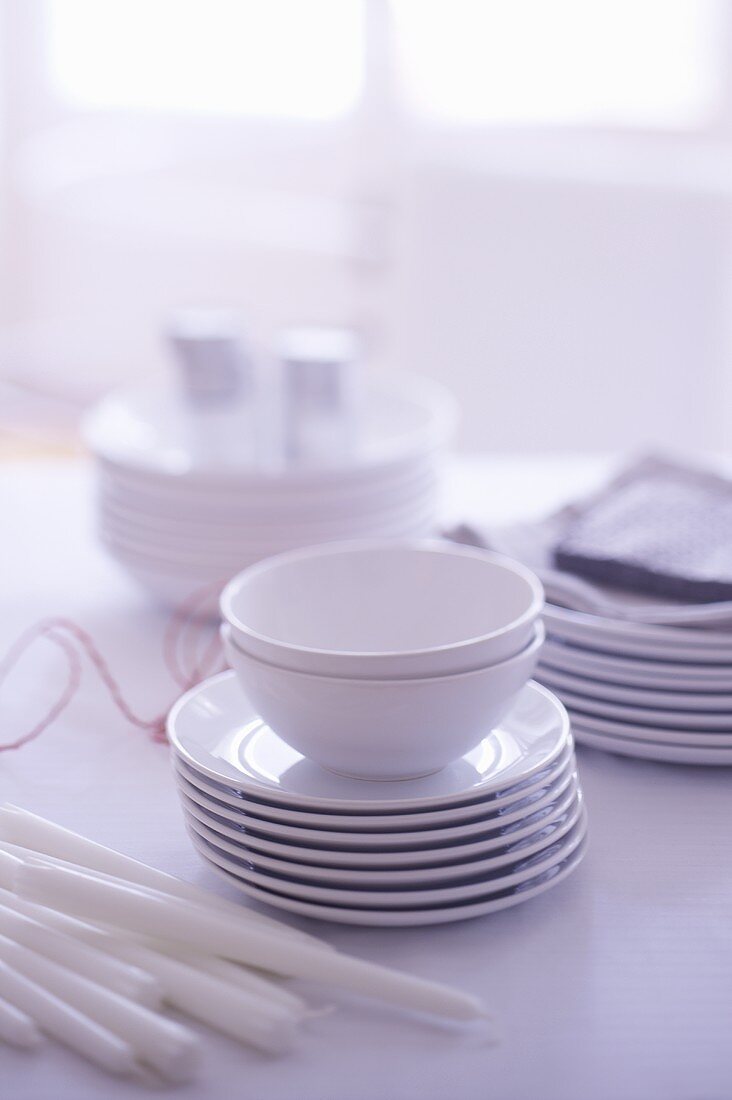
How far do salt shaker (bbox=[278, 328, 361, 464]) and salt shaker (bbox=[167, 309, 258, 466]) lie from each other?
5 centimetres

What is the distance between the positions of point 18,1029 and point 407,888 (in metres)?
0.18

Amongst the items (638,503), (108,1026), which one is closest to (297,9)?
(638,503)

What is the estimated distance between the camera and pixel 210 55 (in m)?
3.68

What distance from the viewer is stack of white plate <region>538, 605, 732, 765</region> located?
0.73m

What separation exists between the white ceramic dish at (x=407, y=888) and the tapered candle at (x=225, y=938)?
0.16 ft

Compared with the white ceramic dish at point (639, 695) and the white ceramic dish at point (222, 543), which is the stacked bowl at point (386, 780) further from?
the white ceramic dish at point (222, 543)

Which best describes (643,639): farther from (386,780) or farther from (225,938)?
(225,938)

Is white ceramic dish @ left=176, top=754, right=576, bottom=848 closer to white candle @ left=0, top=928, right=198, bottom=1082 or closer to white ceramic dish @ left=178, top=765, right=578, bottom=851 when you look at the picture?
white ceramic dish @ left=178, top=765, right=578, bottom=851

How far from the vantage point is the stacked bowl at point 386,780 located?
58 centimetres

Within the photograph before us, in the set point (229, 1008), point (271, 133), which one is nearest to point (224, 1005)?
point (229, 1008)

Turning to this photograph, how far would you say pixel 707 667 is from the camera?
0.73 metres

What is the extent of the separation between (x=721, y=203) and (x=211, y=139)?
7.43ft

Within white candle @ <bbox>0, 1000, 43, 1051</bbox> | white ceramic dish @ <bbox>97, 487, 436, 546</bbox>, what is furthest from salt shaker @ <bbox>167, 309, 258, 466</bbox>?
white candle @ <bbox>0, 1000, 43, 1051</bbox>

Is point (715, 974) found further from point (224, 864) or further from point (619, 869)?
point (224, 864)
